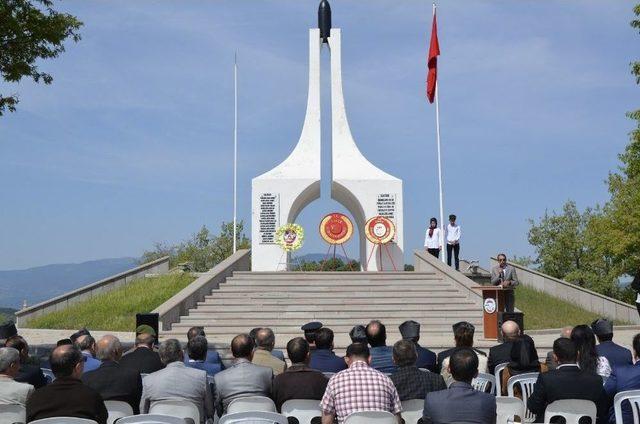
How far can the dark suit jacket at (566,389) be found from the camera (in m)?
5.89

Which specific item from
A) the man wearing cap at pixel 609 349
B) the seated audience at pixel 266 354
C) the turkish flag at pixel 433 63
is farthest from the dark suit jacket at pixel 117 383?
the turkish flag at pixel 433 63

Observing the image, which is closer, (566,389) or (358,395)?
(358,395)

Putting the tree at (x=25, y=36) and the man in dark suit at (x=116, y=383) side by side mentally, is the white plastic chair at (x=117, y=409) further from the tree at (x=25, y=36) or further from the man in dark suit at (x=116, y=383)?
the tree at (x=25, y=36)

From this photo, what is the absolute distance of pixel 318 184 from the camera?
90.4 ft

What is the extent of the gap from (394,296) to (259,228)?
25.9 feet

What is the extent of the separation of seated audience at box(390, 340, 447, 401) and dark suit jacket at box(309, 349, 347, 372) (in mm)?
1187

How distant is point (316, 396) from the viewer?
6199 millimetres

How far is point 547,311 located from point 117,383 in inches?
674

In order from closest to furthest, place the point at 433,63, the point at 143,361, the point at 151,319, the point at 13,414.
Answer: the point at 13,414
the point at 143,361
the point at 151,319
the point at 433,63

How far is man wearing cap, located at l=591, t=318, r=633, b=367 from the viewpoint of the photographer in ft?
23.8

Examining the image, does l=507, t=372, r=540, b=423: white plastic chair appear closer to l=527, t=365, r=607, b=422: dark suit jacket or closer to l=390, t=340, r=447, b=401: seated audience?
l=527, t=365, r=607, b=422: dark suit jacket

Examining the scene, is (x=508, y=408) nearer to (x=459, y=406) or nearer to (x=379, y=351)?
(x=459, y=406)

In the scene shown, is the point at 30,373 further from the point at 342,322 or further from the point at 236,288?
the point at 236,288

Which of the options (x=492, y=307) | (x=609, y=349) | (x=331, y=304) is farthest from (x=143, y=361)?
(x=331, y=304)
